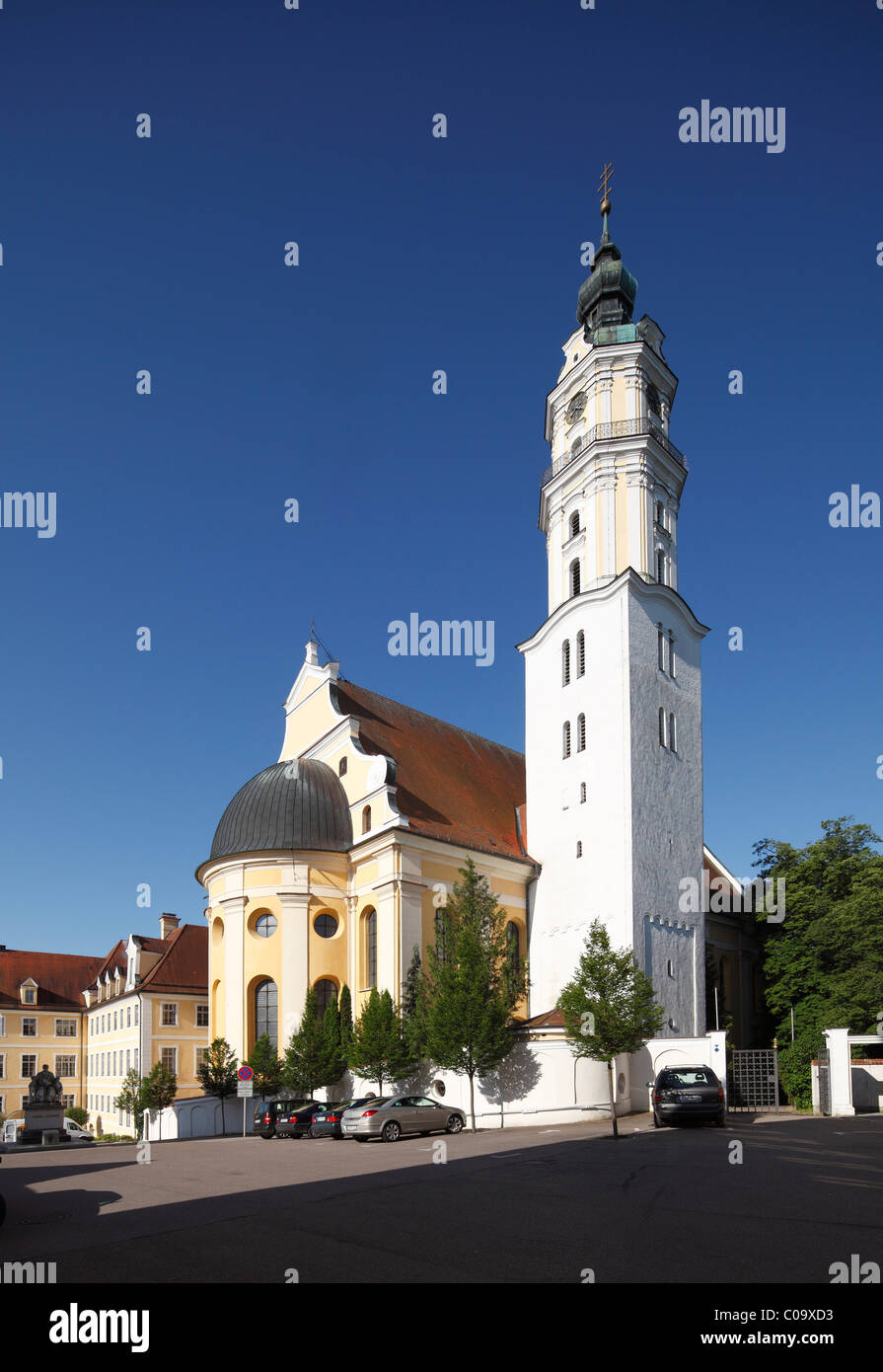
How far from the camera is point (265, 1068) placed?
35.9m

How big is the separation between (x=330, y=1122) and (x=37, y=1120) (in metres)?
16.3

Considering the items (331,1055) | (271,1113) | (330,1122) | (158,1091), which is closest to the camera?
(330,1122)

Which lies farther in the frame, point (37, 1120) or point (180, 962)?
point (180, 962)

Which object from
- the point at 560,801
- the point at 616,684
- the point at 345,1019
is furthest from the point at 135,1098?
the point at 616,684

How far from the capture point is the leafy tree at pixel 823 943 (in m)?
37.6

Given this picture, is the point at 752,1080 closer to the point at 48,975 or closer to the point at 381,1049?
the point at 381,1049

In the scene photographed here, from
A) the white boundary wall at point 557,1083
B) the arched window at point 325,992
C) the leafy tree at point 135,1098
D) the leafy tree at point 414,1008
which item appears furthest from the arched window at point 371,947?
the leafy tree at point 135,1098

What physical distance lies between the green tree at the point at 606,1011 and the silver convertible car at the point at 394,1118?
408 centimetres

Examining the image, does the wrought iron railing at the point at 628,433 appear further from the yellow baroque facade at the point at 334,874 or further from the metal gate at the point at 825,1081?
the metal gate at the point at 825,1081

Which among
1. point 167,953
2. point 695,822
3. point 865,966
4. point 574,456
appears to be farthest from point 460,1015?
point 167,953

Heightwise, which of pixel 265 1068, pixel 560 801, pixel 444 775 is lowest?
pixel 265 1068

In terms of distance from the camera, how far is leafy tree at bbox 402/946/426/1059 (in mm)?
32781

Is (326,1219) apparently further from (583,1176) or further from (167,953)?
(167,953)
